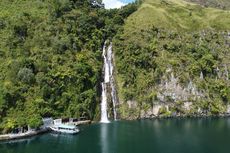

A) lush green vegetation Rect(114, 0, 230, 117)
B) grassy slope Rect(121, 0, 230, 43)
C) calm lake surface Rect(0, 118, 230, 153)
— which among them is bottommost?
calm lake surface Rect(0, 118, 230, 153)

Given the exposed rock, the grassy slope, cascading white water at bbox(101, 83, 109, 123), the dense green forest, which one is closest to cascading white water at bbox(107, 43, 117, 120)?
cascading white water at bbox(101, 83, 109, 123)

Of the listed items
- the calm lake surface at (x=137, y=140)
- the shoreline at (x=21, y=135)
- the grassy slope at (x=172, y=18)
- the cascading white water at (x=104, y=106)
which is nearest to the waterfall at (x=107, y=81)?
the cascading white water at (x=104, y=106)

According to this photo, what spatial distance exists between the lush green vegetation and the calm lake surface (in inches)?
524

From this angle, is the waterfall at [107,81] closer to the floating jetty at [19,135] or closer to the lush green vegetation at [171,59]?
the lush green vegetation at [171,59]

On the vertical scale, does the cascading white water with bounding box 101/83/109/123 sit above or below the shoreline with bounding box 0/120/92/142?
above

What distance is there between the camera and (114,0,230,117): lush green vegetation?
12088 centimetres

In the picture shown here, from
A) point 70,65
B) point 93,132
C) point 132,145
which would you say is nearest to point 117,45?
point 70,65

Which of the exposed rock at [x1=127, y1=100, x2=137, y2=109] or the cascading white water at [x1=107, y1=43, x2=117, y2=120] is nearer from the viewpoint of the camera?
the exposed rock at [x1=127, y1=100, x2=137, y2=109]

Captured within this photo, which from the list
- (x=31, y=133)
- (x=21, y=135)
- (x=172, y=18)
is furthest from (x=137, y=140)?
(x=172, y=18)

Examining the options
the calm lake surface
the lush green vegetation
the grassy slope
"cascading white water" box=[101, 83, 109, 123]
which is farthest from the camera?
the grassy slope

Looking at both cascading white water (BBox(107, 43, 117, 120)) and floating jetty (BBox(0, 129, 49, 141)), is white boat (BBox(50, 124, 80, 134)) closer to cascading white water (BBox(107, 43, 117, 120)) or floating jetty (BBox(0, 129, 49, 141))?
floating jetty (BBox(0, 129, 49, 141))

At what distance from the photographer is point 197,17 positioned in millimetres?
161000

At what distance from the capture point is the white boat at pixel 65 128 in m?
98.8

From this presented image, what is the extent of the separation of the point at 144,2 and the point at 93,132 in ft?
284
